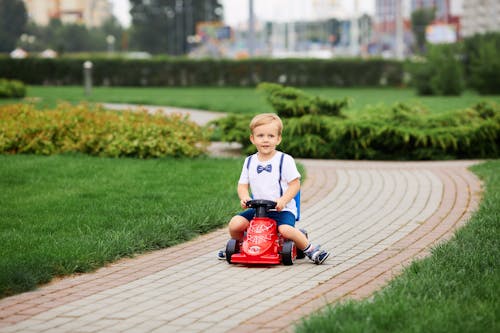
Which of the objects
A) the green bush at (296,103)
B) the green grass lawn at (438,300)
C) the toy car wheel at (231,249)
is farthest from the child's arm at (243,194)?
the green bush at (296,103)

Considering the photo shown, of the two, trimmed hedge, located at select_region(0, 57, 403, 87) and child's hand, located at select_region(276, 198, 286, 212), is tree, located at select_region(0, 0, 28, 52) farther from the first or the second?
child's hand, located at select_region(276, 198, 286, 212)

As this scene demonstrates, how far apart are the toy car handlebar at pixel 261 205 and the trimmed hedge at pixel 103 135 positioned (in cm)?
639

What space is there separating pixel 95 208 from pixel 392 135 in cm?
642

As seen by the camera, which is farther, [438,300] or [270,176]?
[270,176]

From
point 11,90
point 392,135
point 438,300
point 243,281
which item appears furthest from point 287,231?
point 11,90

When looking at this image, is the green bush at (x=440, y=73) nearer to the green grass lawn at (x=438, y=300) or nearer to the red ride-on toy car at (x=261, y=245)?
the green grass lawn at (x=438, y=300)

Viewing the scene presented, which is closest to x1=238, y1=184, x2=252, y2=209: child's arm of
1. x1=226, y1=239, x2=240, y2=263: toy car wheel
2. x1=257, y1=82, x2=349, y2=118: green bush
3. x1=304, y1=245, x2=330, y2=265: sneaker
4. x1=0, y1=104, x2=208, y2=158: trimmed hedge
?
x1=226, y1=239, x2=240, y2=263: toy car wheel

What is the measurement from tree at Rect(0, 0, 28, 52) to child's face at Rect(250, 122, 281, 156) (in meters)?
103

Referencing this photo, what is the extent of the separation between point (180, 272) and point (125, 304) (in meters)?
1.04

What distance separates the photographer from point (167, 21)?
105 m

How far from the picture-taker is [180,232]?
8234 mm

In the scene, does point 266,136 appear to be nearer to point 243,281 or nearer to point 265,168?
point 265,168

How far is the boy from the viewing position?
7.16 meters

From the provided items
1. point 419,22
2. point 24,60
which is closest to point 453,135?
point 24,60
